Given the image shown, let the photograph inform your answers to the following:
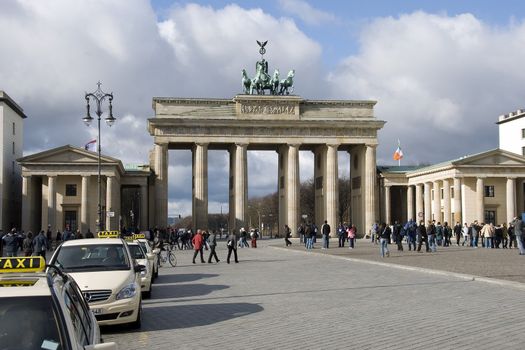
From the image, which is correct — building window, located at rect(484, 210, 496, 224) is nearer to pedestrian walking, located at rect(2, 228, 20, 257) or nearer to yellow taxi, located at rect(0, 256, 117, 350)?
pedestrian walking, located at rect(2, 228, 20, 257)

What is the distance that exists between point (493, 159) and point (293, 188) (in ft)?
71.3

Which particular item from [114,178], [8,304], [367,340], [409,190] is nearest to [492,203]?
[409,190]

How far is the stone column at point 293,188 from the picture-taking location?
7894 cm

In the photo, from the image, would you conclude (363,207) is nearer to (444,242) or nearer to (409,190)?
(409,190)

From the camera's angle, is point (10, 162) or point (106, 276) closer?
point (106, 276)

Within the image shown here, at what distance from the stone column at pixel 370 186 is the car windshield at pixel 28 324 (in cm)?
7613

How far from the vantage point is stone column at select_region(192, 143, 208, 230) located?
7744 cm

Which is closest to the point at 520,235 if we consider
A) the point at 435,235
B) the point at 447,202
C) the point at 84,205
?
the point at 435,235

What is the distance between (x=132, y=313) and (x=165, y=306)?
4280 mm

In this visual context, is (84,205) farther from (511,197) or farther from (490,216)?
(511,197)

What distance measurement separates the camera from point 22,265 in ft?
21.9

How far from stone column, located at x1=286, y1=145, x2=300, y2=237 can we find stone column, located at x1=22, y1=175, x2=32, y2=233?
27751mm

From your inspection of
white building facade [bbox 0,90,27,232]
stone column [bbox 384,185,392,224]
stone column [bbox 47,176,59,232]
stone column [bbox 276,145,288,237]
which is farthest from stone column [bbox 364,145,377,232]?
white building facade [bbox 0,90,27,232]

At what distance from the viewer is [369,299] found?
1611cm
